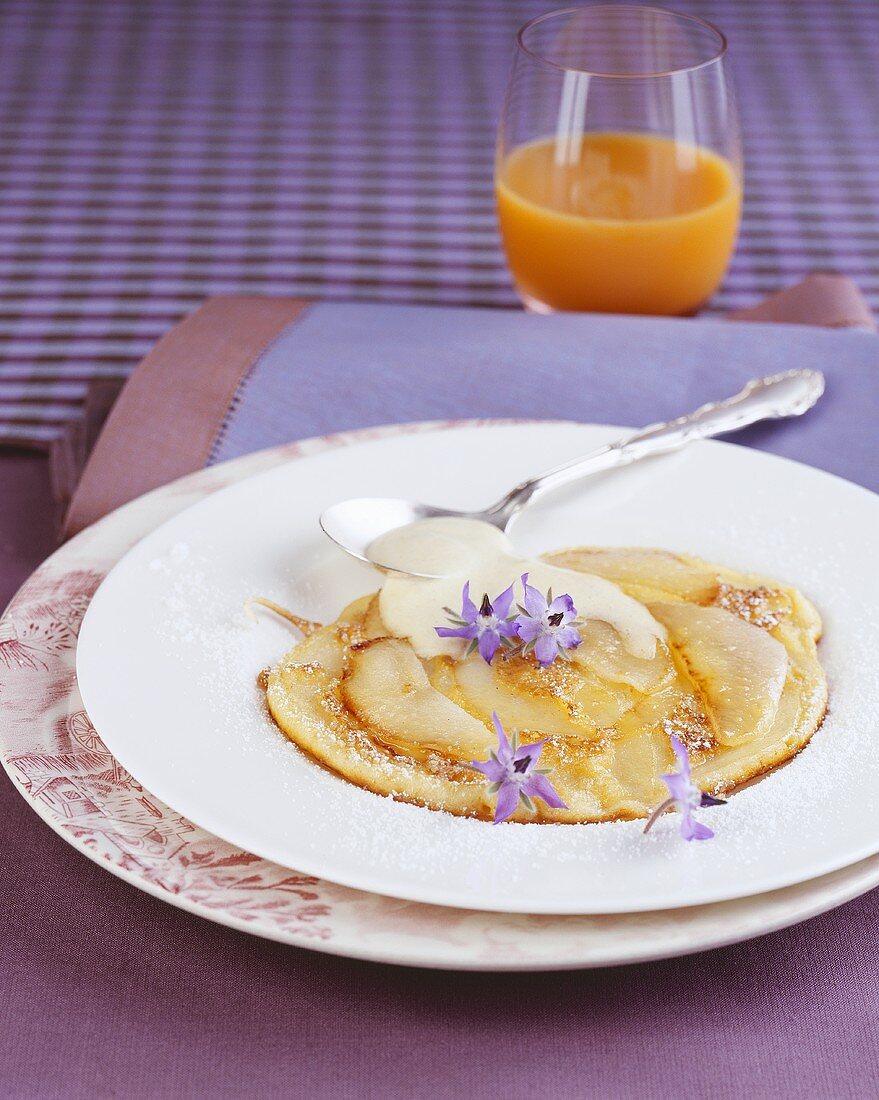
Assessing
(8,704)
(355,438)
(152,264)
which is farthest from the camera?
Result: (152,264)

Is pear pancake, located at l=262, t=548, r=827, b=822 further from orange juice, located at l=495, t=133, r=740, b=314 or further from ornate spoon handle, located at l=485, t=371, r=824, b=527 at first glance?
orange juice, located at l=495, t=133, r=740, b=314

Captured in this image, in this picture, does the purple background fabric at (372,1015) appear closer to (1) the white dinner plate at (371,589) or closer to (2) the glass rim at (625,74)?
(1) the white dinner plate at (371,589)

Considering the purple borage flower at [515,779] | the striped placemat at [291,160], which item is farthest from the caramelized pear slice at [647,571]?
the striped placemat at [291,160]

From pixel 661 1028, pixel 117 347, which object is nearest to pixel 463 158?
pixel 117 347

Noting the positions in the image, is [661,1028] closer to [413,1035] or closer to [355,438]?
[413,1035]

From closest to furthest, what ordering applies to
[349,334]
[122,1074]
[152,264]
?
[122,1074]
[349,334]
[152,264]

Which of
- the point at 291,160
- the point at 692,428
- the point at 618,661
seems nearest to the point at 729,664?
the point at 618,661

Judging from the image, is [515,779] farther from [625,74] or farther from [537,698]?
[625,74]

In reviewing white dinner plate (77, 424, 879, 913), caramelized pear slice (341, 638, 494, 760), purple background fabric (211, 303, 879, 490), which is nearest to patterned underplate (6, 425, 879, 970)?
white dinner plate (77, 424, 879, 913)
